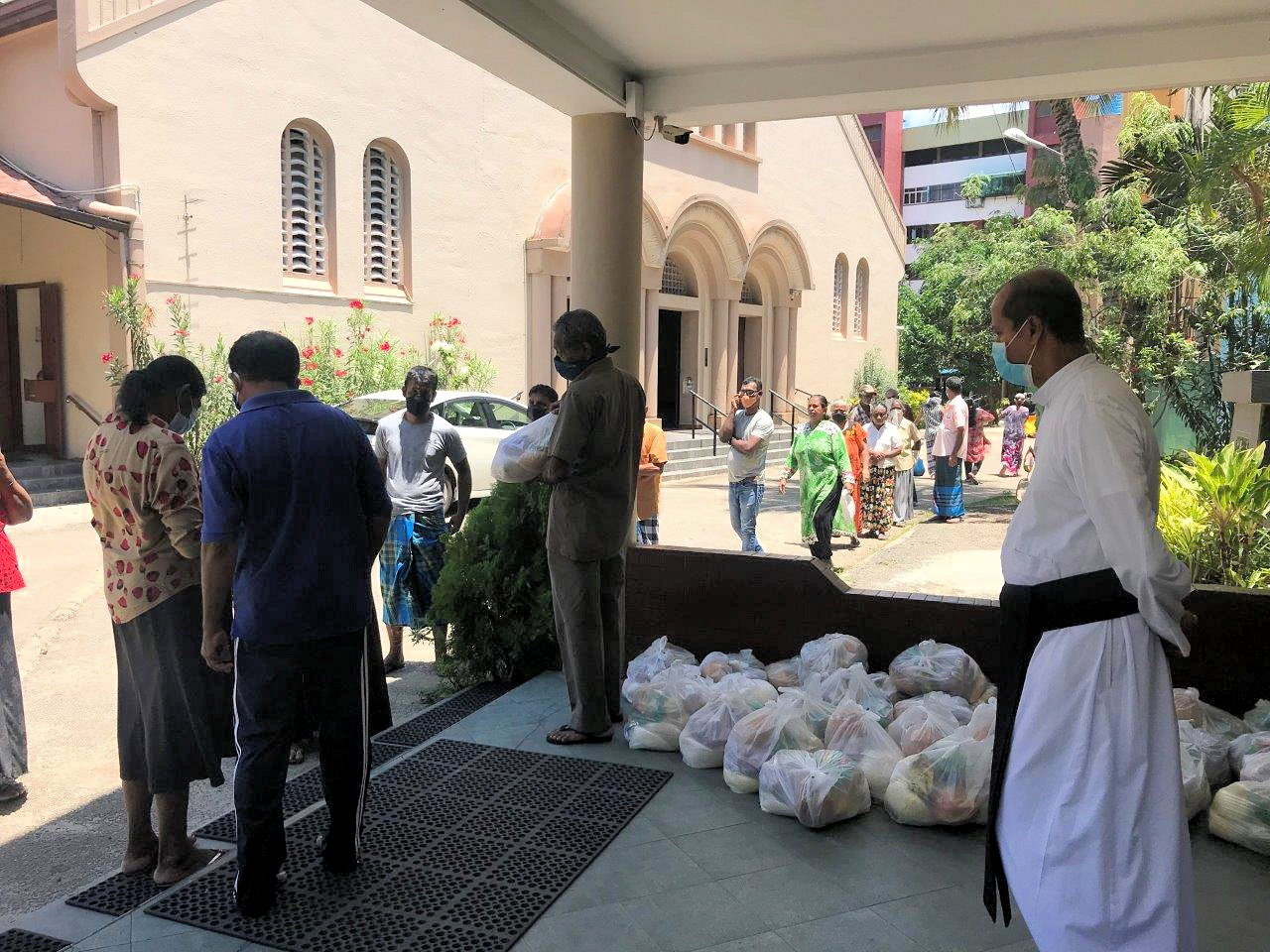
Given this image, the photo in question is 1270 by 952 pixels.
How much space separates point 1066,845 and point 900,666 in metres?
2.40

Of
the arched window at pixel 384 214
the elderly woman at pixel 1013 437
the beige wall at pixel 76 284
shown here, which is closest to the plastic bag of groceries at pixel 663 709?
the beige wall at pixel 76 284

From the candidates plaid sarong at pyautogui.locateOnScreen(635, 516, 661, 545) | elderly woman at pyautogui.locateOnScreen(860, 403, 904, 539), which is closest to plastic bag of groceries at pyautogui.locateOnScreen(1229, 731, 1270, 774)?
plaid sarong at pyautogui.locateOnScreen(635, 516, 661, 545)

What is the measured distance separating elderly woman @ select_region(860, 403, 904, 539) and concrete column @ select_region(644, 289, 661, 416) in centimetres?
805

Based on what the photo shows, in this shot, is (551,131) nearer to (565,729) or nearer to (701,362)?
(701,362)

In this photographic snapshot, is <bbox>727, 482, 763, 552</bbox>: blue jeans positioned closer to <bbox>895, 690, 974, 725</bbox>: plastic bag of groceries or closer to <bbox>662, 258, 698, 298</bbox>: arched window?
<bbox>895, 690, 974, 725</bbox>: plastic bag of groceries

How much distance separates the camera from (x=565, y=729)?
184 inches

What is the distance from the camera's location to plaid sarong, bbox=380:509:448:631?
6.30 metres

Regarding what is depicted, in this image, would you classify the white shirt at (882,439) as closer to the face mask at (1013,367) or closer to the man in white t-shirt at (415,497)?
the man in white t-shirt at (415,497)

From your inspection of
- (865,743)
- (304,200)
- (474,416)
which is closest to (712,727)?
(865,743)

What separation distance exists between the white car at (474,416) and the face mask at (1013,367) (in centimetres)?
877

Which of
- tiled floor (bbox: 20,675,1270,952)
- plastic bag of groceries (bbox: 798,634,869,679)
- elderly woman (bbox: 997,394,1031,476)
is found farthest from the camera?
elderly woman (bbox: 997,394,1031,476)

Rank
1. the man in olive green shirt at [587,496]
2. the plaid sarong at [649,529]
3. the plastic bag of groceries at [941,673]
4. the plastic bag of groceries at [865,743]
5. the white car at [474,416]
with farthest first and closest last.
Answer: the white car at [474,416] → the plaid sarong at [649,529] → the plastic bag of groceries at [941,673] → the man in olive green shirt at [587,496] → the plastic bag of groceries at [865,743]

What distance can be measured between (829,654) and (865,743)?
88 cm

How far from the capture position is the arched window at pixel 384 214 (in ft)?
52.2
